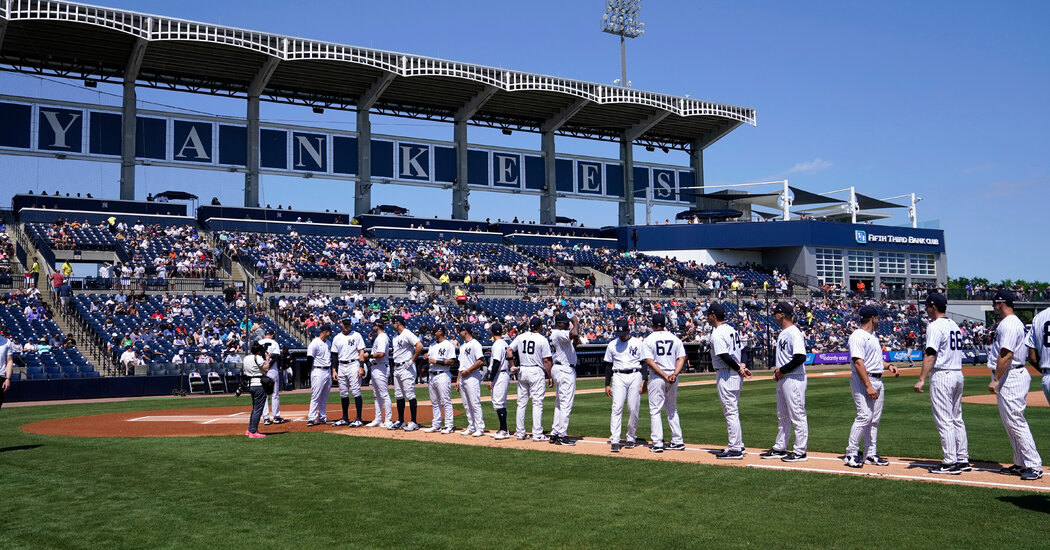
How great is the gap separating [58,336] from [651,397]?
23.7 m

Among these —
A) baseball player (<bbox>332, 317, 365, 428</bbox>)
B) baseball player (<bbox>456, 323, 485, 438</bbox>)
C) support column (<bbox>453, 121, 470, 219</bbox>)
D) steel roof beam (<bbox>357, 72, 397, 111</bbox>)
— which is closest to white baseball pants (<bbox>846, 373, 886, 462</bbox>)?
baseball player (<bbox>456, 323, 485, 438</bbox>)

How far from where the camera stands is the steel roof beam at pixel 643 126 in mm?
53594

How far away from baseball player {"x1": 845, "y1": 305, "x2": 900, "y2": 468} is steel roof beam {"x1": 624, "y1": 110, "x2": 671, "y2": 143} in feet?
148

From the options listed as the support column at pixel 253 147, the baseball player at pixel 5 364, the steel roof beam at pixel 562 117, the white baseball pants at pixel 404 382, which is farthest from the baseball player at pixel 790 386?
the steel roof beam at pixel 562 117

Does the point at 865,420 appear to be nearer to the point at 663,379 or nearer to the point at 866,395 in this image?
the point at 866,395

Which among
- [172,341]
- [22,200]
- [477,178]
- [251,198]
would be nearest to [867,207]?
[477,178]

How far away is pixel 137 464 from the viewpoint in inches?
420

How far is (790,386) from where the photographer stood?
33.2 ft

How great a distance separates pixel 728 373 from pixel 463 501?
4390 mm

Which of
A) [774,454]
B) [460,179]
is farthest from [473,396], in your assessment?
[460,179]

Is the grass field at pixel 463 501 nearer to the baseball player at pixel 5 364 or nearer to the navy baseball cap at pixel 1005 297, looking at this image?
the baseball player at pixel 5 364

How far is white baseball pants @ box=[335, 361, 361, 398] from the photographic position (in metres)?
14.8

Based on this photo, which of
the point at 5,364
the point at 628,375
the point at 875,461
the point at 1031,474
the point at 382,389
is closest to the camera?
the point at 1031,474

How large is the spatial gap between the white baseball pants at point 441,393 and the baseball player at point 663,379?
3747mm
